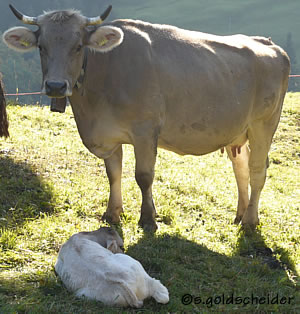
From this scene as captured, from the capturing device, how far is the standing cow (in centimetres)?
575

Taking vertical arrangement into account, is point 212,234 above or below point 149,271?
below

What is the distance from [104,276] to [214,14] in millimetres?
106506

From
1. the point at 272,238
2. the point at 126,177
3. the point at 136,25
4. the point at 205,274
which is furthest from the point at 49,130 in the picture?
the point at 205,274

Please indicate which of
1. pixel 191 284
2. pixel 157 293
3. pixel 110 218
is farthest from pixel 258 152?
pixel 157 293

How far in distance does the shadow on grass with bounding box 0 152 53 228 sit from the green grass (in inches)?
0.6

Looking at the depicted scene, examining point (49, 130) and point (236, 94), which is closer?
point (236, 94)

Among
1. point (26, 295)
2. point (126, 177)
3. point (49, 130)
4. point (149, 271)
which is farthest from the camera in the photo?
point (49, 130)

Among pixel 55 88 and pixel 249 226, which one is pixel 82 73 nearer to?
pixel 55 88

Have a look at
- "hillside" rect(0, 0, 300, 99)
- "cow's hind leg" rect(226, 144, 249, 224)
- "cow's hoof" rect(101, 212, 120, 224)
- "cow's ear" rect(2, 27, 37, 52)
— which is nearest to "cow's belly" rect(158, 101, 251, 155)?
"cow's hind leg" rect(226, 144, 249, 224)

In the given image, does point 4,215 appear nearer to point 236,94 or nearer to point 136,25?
point 136,25

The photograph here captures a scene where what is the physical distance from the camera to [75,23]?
5715mm

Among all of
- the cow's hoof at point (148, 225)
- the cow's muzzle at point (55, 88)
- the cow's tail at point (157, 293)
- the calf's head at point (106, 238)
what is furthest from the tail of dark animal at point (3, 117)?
the cow's tail at point (157, 293)

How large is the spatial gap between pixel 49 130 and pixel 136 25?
Result: 15.8 ft

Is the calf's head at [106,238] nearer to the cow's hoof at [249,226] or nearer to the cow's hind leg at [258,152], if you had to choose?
the cow's hoof at [249,226]
